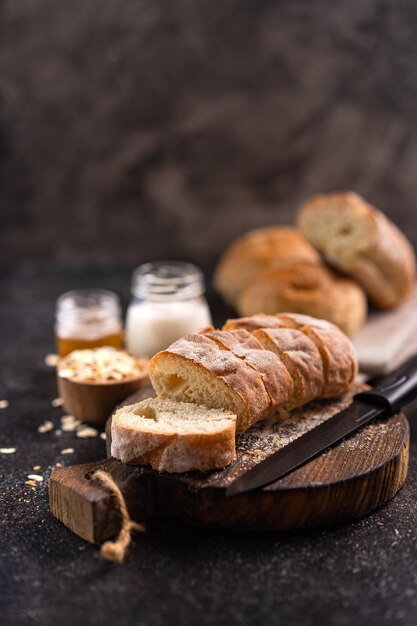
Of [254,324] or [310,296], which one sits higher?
[254,324]

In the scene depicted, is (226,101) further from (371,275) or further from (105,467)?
(105,467)

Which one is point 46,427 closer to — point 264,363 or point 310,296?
point 264,363

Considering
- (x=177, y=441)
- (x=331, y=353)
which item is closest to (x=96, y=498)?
(x=177, y=441)

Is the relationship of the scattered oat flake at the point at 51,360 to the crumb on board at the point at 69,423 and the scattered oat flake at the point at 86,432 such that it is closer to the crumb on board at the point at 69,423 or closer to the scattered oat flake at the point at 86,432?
the crumb on board at the point at 69,423

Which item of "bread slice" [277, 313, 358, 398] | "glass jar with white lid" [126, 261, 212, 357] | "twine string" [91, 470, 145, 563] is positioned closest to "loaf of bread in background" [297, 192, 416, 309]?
"glass jar with white lid" [126, 261, 212, 357]

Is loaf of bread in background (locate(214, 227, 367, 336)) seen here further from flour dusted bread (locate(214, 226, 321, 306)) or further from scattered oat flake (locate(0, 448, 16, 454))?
scattered oat flake (locate(0, 448, 16, 454))

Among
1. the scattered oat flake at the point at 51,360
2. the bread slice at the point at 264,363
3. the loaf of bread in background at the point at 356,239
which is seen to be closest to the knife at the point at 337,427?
the bread slice at the point at 264,363
